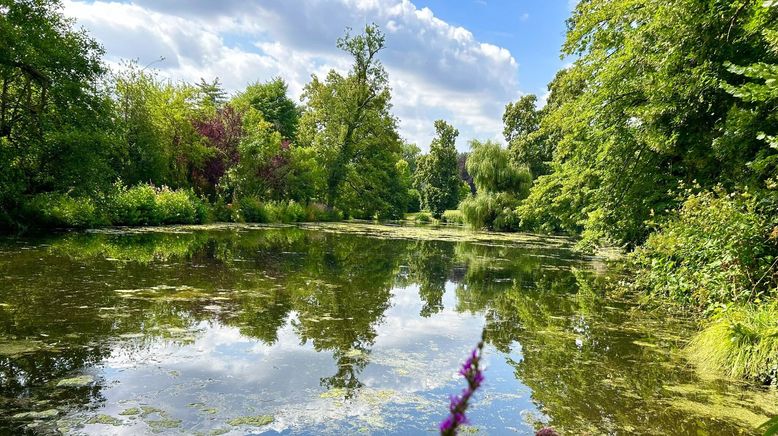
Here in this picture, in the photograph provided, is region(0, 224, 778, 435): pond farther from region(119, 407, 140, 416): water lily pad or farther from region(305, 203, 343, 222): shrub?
region(305, 203, 343, 222): shrub

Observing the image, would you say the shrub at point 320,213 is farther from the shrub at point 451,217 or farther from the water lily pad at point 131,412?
the water lily pad at point 131,412

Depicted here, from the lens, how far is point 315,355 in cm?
459

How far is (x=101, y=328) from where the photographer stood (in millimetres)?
4816

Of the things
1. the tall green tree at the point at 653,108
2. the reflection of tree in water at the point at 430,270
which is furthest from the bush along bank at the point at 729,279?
the reflection of tree in water at the point at 430,270

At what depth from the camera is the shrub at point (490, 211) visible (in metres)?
25.7

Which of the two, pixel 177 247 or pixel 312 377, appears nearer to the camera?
Answer: pixel 312 377

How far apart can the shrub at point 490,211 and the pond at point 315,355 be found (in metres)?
16.8

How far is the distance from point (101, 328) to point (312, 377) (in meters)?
2.46

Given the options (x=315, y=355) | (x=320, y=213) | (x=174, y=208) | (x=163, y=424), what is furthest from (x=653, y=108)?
(x=320, y=213)

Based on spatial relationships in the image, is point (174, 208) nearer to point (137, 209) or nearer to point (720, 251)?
point (137, 209)

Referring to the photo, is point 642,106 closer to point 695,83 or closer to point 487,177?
point 695,83

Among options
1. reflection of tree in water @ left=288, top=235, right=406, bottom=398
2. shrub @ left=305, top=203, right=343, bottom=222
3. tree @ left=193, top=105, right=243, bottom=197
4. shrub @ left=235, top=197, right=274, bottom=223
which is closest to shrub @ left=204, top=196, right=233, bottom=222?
shrub @ left=235, top=197, right=274, bottom=223

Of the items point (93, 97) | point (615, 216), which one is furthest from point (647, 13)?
point (93, 97)

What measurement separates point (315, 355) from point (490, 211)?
2241 cm
